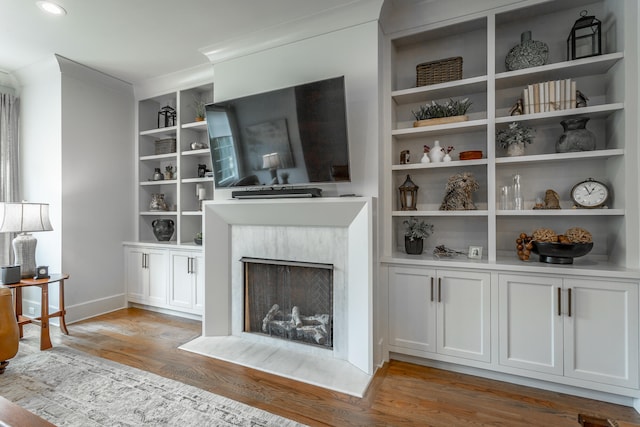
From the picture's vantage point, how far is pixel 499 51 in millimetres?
2627

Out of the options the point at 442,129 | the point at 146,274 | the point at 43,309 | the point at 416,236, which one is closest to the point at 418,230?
the point at 416,236

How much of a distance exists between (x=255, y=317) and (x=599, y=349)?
265cm

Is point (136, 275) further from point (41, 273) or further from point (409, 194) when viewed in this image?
point (409, 194)

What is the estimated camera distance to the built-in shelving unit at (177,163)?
381cm

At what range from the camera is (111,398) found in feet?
6.83

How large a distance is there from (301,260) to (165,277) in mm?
1988

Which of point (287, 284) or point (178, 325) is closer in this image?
point (287, 284)

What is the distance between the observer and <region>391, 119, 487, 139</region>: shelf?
2451 millimetres

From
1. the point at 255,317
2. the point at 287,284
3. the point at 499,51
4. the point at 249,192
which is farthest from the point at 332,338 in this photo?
the point at 499,51

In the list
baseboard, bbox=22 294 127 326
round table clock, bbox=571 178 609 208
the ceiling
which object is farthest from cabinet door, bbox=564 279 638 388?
baseboard, bbox=22 294 127 326

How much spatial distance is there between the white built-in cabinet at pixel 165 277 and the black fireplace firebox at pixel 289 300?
0.80m

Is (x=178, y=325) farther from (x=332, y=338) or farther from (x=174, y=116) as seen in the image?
(x=174, y=116)

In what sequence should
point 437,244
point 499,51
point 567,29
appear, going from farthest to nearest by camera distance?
1. point 437,244
2. point 499,51
3. point 567,29

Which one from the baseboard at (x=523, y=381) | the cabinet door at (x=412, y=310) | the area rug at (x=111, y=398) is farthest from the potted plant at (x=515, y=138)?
the area rug at (x=111, y=398)
